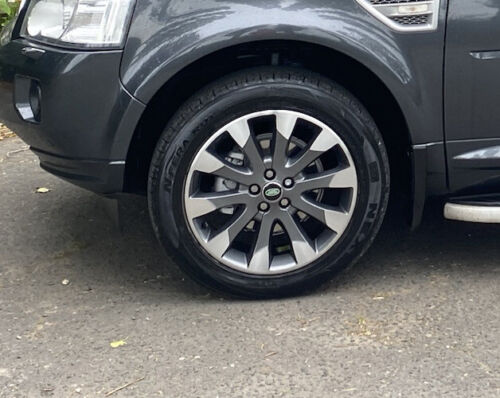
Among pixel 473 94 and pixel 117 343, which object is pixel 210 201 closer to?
pixel 117 343

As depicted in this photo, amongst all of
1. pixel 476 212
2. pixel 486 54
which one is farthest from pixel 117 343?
pixel 486 54

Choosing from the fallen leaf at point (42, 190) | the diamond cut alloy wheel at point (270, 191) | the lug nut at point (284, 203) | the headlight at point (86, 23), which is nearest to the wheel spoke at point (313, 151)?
the diamond cut alloy wheel at point (270, 191)

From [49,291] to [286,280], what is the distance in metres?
1.02

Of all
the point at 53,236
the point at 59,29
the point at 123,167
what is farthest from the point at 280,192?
the point at 53,236

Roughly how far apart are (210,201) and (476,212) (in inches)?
40.7

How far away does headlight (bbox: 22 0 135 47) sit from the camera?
2891 millimetres

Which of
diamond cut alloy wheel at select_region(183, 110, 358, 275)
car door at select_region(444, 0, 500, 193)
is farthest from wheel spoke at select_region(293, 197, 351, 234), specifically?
car door at select_region(444, 0, 500, 193)

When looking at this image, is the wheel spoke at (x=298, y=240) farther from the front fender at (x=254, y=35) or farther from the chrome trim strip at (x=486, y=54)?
the chrome trim strip at (x=486, y=54)

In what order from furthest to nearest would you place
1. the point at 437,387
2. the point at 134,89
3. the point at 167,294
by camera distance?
the point at 167,294 → the point at 134,89 → the point at 437,387

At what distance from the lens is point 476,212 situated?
315cm

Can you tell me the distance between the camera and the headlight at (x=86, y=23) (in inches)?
114

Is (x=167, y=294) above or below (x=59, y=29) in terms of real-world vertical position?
below

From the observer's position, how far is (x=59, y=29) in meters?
3.02

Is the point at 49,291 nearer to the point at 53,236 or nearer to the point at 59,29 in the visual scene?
the point at 53,236
